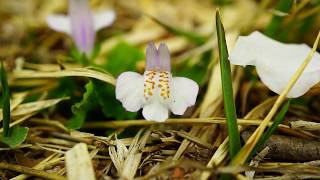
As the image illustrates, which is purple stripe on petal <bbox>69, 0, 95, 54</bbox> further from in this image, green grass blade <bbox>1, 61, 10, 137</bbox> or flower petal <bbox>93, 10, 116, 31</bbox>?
green grass blade <bbox>1, 61, 10, 137</bbox>

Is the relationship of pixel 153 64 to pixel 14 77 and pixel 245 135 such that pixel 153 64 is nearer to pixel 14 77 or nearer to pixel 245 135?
pixel 245 135

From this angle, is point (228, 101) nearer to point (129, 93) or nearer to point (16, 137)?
point (129, 93)

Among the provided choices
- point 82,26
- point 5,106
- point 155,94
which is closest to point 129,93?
point 155,94

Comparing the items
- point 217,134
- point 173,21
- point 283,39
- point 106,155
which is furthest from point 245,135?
point 173,21

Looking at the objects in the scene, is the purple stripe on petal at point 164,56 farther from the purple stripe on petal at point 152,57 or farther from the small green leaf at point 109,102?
the small green leaf at point 109,102

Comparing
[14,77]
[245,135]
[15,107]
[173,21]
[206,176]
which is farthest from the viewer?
[173,21]

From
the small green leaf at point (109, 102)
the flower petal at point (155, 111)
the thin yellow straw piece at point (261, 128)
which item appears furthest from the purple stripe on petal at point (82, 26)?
the thin yellow straw piece at point (261, 128)

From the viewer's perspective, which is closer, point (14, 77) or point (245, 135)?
point (245, 135)
